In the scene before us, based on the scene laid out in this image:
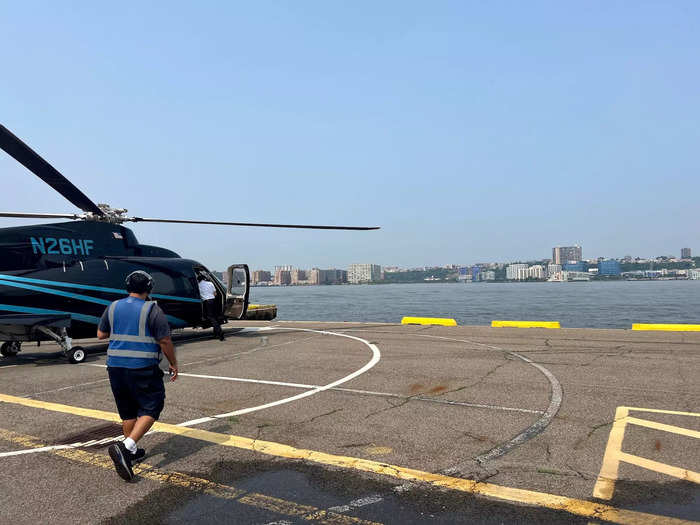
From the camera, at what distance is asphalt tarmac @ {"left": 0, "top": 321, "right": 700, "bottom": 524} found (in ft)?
11.9

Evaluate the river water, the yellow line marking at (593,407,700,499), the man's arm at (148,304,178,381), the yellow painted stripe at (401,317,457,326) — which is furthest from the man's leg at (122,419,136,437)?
the river water

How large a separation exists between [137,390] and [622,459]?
470 centimetres

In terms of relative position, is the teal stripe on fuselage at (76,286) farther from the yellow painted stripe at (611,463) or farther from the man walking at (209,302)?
the yellow painted stripe at (611,463)

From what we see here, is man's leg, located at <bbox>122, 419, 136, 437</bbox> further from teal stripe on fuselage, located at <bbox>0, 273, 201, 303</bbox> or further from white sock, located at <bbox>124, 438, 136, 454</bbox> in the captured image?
teal stripe on fuselage, located at <bbox>0, 273, 201, 303</bbox>

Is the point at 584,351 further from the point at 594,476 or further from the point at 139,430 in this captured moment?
the point at 139,430

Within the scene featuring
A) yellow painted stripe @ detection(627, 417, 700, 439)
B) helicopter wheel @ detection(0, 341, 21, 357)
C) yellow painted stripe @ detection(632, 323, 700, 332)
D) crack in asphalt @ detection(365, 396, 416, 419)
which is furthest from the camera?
yellow painted stripe @ detection(632, 323, 700, 332)

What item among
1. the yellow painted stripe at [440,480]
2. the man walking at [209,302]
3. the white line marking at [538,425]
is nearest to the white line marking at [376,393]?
the white line marking at [538,425]

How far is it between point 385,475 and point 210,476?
5.27 ft

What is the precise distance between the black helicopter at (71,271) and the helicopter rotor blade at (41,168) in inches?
0.6

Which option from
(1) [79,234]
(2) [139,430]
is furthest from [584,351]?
(1) [79,234]

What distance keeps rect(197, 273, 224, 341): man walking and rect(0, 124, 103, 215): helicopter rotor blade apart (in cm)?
391

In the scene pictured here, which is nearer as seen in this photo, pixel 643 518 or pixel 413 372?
pixel 643 518

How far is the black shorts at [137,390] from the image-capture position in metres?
4.45

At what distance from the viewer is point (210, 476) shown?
429cm
